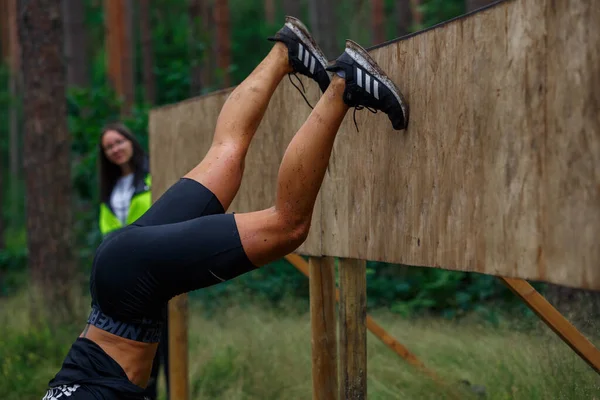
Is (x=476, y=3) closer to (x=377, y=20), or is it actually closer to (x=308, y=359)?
(x=308, y=359)

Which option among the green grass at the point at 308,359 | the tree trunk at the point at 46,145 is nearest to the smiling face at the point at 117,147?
the green grass at the point at 308,359

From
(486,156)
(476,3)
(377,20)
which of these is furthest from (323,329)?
(377,20)

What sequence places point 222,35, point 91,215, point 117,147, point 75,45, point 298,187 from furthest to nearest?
1. point 222,35
2. point 75,45
3. point 91,215
4. point 117,147
5. point 298,187

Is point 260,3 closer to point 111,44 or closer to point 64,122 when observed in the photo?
point 111,44

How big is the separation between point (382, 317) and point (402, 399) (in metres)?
2.58

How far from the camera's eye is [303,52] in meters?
3.75

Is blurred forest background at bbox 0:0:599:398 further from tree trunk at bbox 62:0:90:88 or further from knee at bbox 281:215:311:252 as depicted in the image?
knee at bbox 281:215:311:252

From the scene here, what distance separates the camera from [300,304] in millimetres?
7930

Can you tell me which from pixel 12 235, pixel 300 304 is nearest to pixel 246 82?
pixel 300 304

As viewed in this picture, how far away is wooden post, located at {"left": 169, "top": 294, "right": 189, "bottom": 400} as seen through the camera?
216 inches

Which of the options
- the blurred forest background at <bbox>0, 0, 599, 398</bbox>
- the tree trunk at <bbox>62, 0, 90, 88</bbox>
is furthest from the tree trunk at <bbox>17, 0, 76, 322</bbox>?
the tree trunk at <bbox>62, 0, 90, 88</bbox>

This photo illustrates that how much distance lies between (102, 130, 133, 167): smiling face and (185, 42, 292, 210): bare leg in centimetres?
209

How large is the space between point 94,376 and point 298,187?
1050 millimetres

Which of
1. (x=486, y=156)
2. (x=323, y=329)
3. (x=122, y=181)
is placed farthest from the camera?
(x=122, y=181)
